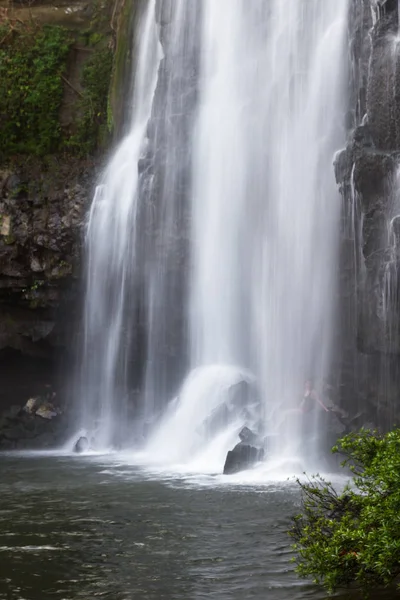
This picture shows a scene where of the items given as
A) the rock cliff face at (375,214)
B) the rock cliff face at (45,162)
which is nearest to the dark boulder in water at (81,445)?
the rock cliff face at (45,162)

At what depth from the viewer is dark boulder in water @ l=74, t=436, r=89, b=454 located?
82.6 ft

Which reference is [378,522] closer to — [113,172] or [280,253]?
[280,253]

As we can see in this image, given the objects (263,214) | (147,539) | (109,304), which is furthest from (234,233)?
(147,539)

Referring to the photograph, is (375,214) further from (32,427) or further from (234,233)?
(32,427)

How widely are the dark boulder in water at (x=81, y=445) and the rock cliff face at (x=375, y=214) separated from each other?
30.8ft

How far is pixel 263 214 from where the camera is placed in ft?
78.3

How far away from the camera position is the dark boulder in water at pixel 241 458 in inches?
712

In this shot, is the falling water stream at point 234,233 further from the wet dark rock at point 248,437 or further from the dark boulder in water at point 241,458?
the dark boulder in water at point 241,458

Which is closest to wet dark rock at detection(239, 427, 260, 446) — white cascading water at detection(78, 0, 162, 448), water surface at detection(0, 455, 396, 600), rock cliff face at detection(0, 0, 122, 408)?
water surface at detection(0, 455, 396, 600)

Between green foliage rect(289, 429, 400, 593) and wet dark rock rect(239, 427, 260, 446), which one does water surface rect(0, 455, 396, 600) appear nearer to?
green foliage rect(289, 429, 400, 593)

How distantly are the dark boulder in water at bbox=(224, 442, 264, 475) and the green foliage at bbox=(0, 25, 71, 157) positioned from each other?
626 inches

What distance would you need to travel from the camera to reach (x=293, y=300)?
72.3 ft

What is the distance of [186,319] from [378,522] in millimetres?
17931

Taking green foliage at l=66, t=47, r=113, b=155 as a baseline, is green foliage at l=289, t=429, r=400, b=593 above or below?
below
